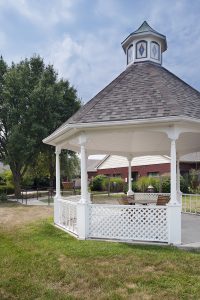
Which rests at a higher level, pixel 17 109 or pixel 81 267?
pixel 17 109

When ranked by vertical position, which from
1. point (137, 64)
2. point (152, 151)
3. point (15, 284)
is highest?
point (137, 64)

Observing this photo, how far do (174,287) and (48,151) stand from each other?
22309 mm

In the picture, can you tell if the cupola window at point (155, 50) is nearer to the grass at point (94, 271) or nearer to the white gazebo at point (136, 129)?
the white gazebo at point (136, 129)

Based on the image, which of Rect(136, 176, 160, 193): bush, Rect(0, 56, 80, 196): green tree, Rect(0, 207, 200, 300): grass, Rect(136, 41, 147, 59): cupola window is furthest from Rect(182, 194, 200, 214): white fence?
Rect(0, 56, 80, 196): green tree

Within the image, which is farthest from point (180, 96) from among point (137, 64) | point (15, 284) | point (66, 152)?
point (66, 152)

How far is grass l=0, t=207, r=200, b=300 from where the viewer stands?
18.3ft

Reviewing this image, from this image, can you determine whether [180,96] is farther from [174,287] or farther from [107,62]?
[174,287]

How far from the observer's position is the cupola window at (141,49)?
12665 millimetres

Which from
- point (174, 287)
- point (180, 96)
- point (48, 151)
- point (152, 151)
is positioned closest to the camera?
point (174, 287)

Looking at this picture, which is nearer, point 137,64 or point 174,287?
point 174,287

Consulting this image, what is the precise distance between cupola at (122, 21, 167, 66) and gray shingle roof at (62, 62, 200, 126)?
2.47 feet

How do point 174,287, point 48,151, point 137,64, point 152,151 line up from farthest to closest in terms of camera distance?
point 48,151
point 152,151
point 137,64
point 174,287

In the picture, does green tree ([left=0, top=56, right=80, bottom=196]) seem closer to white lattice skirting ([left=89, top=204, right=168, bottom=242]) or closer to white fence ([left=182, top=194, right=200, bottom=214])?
white fence ([left=182, top=194, right=200, bottom=214])

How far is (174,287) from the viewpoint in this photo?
5750mm
